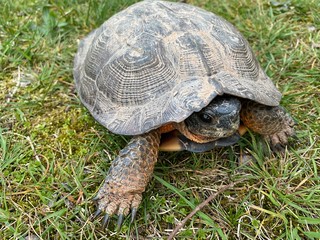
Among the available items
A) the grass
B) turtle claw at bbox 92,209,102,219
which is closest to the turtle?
turtle claw at bbox 92,209,102,219

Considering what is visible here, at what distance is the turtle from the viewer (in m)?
1.87

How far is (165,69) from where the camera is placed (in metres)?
1.99

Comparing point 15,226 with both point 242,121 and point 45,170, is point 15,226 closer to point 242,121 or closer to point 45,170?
point 45,170

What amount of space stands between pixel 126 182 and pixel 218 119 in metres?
0.60

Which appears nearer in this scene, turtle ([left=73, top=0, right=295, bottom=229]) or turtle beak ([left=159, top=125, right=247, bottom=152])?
turtle ([left=73, top=0, right=295, bottom=229])

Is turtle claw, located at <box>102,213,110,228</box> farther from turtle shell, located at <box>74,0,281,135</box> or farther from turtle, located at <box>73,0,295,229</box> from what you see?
turtle shell, located at <box>74,0,281,135</box>

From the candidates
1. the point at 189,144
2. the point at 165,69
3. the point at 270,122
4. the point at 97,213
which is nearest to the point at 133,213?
the point at 97,213

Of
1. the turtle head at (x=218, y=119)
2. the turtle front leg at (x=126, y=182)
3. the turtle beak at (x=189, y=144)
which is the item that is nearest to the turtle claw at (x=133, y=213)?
the turtle front leg at (x=126, y=182)

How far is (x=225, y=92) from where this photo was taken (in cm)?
182

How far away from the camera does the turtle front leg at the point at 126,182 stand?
1.87 metres

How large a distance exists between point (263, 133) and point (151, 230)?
93cm

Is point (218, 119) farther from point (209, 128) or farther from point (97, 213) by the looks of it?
point (97, 213)

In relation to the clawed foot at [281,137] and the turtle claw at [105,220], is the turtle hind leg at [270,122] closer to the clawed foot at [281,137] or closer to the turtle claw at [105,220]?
the clawed foot at [281,137]

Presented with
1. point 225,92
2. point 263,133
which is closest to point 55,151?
point 225,92
